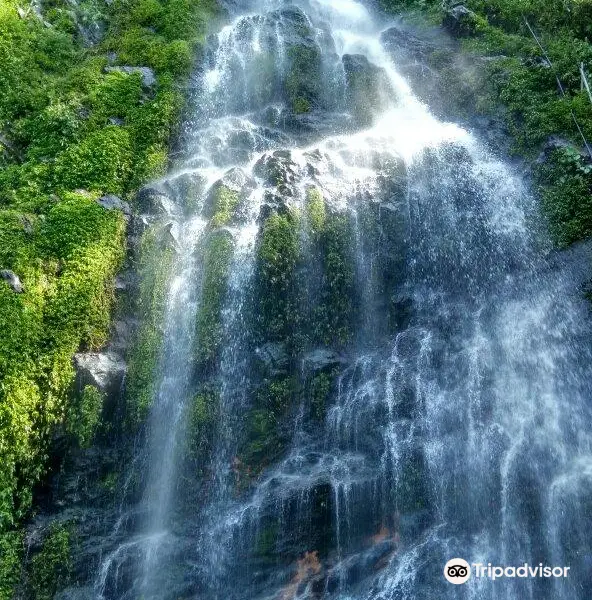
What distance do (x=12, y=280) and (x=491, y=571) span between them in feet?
40.4

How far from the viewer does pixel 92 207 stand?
15.9m

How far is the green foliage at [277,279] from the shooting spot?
14.1m

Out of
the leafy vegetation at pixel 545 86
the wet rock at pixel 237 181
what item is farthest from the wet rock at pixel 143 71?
the leafy vegetation at pixel 545 86

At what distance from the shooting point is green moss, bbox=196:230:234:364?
1388cm

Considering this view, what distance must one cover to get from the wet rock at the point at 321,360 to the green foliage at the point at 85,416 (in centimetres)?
490

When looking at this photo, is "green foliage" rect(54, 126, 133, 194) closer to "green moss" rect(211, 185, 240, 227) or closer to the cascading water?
the cascading water

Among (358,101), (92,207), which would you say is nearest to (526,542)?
(92,207)

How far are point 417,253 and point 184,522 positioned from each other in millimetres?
9227

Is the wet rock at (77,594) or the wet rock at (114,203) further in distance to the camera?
the wet rock at (114,203)

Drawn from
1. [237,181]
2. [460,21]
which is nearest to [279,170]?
[237,181]

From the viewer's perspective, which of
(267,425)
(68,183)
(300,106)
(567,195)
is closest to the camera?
(267,425)

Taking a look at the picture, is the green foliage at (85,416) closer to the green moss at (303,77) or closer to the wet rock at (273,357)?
the wet rock at (273,357)

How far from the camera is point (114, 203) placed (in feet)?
54.5

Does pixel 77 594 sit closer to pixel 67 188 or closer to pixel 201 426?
pixel 201 426
